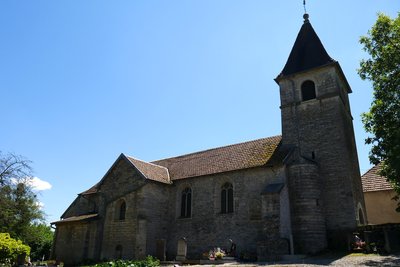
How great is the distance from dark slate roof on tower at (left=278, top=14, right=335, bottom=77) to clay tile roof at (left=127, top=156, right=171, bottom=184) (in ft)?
39.3

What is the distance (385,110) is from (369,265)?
8.92 m

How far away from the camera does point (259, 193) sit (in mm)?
22125

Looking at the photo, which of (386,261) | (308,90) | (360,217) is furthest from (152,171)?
(386,261)

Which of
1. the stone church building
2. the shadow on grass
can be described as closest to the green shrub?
the stone church building

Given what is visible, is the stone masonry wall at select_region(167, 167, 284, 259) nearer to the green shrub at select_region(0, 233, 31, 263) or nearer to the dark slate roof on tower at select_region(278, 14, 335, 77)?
the dark slate roof on tower at select_region(278, 14, 335, 77)

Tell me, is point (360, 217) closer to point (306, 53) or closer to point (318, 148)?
point (318, 148)

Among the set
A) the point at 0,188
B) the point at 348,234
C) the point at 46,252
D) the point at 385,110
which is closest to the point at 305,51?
the point at 385,110

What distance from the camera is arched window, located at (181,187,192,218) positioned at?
25.4 meters

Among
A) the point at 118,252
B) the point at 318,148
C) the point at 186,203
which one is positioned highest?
the point at 318,148

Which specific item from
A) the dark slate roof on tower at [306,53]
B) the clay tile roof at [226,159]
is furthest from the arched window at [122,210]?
the dark slate roof on tower at [306,53]

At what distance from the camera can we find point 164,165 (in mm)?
30625

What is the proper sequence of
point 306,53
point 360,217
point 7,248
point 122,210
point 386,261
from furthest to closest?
point 306,53
point 122,210
point 360,217
point 7,248
point 386,261

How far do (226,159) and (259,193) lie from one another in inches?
181

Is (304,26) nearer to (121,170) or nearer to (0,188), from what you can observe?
(121,170)
